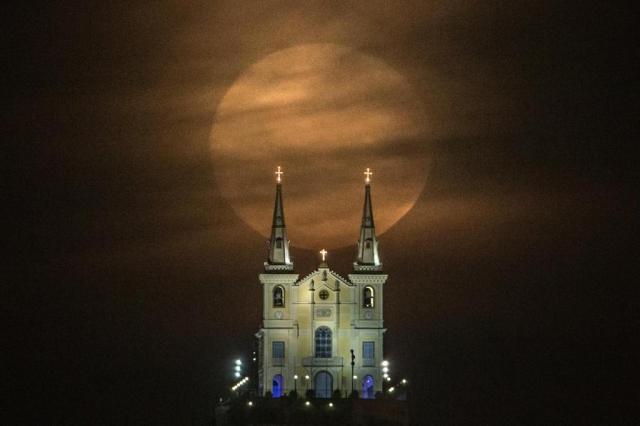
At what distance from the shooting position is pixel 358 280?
203 feet

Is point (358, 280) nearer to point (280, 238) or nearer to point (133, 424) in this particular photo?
point (280, 238)

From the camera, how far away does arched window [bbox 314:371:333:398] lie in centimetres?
6094

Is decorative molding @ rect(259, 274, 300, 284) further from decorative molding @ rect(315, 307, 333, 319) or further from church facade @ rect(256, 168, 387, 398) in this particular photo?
decorative molding @ rect(315, 307, 333, 319)

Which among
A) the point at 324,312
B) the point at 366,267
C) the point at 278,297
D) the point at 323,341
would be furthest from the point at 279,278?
the point at 366,267

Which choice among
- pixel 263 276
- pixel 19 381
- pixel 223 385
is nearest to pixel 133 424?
pixel 223 385

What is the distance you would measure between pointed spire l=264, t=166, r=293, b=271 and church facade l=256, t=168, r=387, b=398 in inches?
2.0

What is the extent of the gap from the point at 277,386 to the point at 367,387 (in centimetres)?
450

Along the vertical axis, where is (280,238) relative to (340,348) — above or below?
above

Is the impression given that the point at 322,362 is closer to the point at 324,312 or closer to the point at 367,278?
the point at 324,312

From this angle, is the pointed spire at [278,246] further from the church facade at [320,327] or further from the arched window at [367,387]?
the arched window at [367,387]

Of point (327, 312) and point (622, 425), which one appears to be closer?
point (327, 312)

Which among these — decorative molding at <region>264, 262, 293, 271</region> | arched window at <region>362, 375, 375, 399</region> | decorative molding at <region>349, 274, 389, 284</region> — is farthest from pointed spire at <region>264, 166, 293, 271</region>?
arched window at <region>362, 375, 375, 399</region>

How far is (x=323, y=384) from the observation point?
2406 inches

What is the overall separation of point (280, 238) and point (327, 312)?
14.7 ft
